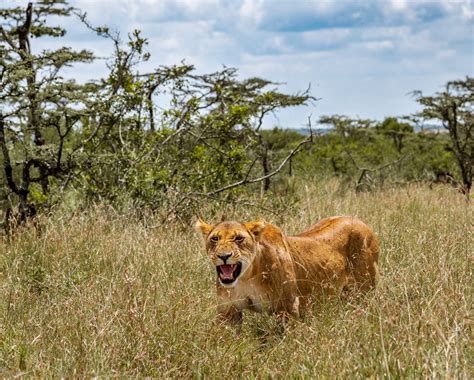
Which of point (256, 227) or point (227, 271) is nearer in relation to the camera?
point (227, 271)

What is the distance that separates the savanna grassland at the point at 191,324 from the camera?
3811 millimetres

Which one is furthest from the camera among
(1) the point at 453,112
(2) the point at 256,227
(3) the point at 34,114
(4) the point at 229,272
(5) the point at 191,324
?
(1) the point at 453,112

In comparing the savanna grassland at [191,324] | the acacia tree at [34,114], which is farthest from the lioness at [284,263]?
the acacia tree at [34,114]

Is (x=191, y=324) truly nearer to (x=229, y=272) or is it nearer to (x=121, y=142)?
(x=229, y=272)

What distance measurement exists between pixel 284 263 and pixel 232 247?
0.54 meters

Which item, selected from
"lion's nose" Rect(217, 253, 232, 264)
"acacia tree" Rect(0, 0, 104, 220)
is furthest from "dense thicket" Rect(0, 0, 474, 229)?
"lion's nose" Rect(217, 253, 232, 264)

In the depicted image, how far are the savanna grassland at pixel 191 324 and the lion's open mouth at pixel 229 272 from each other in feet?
1.05

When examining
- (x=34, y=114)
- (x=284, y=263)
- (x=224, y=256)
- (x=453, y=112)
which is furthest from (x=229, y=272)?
(x=453, y=112)

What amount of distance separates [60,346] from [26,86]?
490 centimetres

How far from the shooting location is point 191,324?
Answer: 4520 mm

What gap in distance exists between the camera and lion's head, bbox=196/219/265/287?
4.56 metres

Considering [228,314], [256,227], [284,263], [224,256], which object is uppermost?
[256,227]

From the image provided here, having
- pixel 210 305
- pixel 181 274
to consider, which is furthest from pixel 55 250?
pixel 210 305

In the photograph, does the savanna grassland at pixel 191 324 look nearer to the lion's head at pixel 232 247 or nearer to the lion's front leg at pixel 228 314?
the lion's front leg at pixel 228 314
